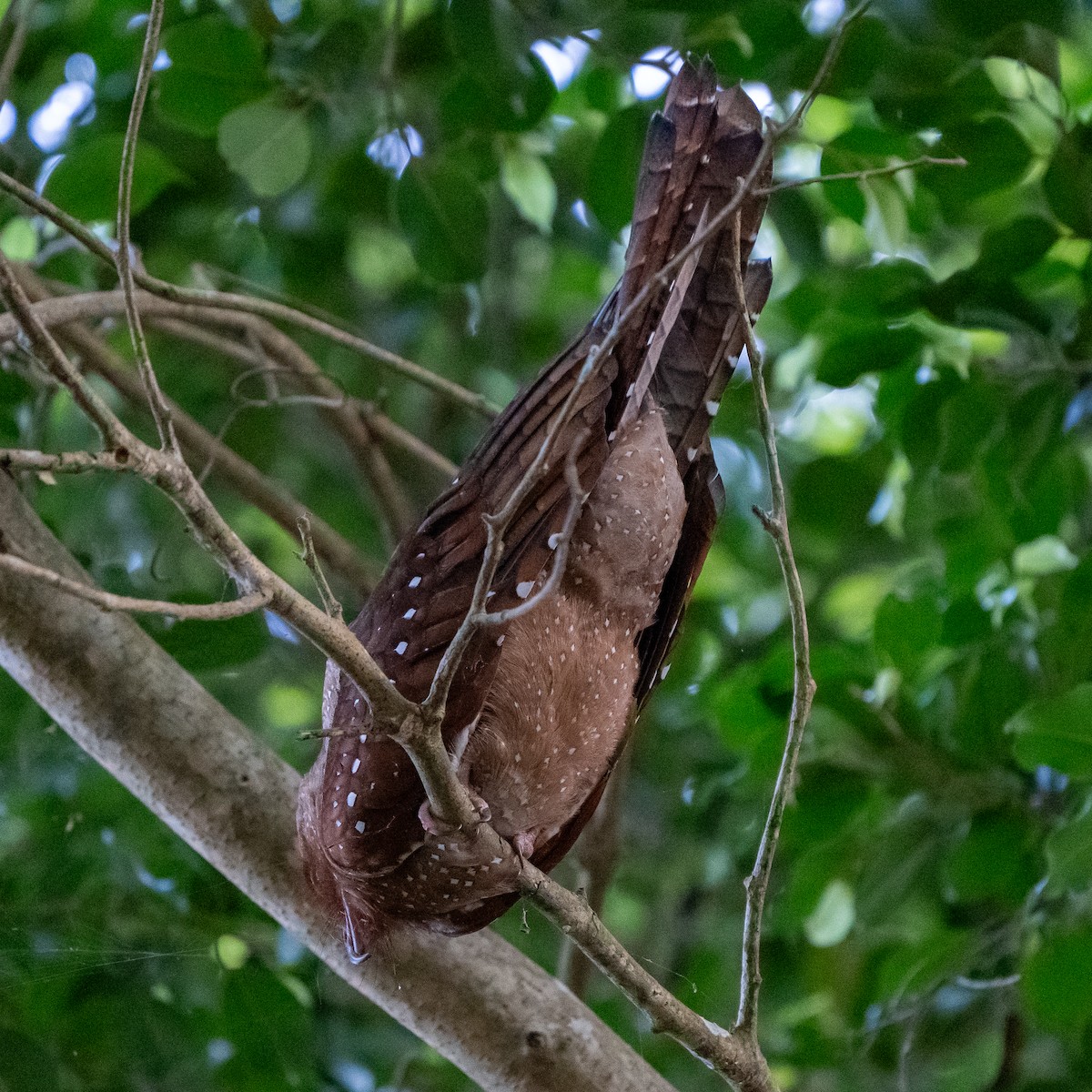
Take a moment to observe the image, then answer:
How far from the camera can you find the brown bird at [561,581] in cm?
100

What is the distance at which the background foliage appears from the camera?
1513 millimetres

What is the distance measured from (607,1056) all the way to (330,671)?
54 cm

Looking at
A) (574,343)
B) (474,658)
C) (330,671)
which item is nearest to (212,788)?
(330,671)

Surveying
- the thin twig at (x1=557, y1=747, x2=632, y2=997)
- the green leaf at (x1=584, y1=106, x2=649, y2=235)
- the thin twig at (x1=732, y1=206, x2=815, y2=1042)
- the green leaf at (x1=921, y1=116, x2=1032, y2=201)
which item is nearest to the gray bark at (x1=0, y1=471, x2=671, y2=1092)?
the thin twig at (x1=732, y1=206, x2=815, y2=1042)

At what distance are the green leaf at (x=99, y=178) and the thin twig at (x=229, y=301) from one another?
0.68 ft

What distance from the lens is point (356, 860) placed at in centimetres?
105

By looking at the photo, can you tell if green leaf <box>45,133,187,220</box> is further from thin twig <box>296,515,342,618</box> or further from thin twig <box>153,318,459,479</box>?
thin twig <box>296,515,342,618</box>

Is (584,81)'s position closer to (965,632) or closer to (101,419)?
(965,632)

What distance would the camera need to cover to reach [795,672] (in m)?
0.98

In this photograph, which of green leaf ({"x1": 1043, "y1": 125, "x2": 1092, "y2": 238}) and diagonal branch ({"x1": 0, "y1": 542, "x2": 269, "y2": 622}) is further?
green leaf ({"x1": 1043, "y1": 125, "x2": 1092, "y2": 238})

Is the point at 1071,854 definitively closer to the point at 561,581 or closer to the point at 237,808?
the point at 561,581

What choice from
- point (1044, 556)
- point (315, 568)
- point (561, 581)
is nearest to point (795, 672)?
point (561, 581)

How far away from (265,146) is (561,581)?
2.67 feet

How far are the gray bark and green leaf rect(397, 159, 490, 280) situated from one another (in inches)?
24.4
